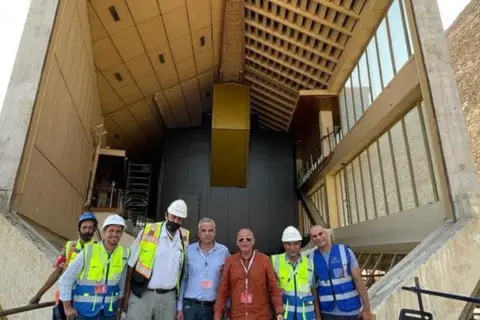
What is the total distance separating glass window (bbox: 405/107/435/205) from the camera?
549cm

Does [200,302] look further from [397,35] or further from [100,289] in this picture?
[397,35]

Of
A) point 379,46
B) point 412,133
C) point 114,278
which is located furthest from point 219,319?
point 379,46

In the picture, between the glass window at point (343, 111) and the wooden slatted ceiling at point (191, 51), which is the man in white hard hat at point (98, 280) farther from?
the glass window at point (343, 111)

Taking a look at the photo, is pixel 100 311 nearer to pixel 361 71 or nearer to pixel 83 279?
pixel 83 279

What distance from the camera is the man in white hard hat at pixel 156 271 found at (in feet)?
8.35

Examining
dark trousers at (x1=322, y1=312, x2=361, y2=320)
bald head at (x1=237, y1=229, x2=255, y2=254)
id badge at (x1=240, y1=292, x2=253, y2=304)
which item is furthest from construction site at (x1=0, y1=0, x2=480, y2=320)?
bald head at (x1=237, y1=229, x2=255, y2=254)

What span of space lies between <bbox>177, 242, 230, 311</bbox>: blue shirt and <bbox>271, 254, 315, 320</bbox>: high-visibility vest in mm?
497

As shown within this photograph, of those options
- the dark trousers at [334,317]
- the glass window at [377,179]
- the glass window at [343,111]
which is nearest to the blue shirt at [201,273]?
the dark trousers at [334,317]

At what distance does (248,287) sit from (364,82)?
732 centimetres

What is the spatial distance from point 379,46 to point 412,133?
268cm

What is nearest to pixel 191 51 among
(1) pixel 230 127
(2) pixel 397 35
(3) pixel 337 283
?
(1) pixel 230 127

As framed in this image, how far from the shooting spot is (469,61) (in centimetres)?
1817

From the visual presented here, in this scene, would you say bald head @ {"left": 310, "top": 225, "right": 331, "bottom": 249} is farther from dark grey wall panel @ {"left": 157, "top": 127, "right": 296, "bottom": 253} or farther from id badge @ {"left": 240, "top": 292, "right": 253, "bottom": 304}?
dark grey wall panel @ {"left": 157, "top": 127, "right": 296, "bottom": 253}

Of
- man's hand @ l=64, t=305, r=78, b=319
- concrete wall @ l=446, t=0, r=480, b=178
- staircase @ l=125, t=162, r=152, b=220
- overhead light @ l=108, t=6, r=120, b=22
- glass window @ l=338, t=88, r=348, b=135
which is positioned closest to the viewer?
man's hand @ l=64, t=305, r=78, b=319
